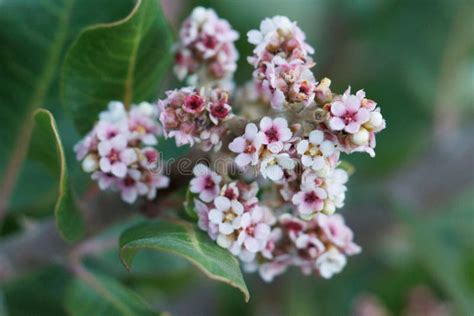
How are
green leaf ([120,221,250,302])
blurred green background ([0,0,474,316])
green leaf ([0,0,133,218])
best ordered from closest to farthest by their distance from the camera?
green leaf ([120,221,250,302]) < green leaf ([0,0,133,218]) < blurred green background ([0,0,474,316])

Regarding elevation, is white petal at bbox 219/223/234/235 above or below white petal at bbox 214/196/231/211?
below

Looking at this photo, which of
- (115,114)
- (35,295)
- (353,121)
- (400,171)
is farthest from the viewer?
(400,171)

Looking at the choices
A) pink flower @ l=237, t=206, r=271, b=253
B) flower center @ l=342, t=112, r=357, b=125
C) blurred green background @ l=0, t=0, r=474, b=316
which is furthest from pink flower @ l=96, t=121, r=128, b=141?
blurred green background @ l=0, t=0, r=474, b=316

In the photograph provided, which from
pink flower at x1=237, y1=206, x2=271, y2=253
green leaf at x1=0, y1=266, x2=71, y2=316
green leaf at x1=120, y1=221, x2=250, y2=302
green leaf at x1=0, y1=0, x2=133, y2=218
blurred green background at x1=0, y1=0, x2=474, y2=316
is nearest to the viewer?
green leaf at x1=120, y1=221, x2=250, y2=302

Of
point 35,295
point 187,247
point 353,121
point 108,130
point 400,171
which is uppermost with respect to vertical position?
point 400,171

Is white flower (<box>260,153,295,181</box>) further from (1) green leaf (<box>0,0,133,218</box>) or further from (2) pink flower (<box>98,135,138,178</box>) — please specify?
(1) green leaf (<box>0,0,133,218</box>)

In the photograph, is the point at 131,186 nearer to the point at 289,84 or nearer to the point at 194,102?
the point at 194,102

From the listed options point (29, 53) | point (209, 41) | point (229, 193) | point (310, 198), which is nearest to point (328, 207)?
point (310, 198)

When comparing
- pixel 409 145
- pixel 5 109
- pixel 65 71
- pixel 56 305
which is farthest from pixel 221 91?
pixel 409 145
